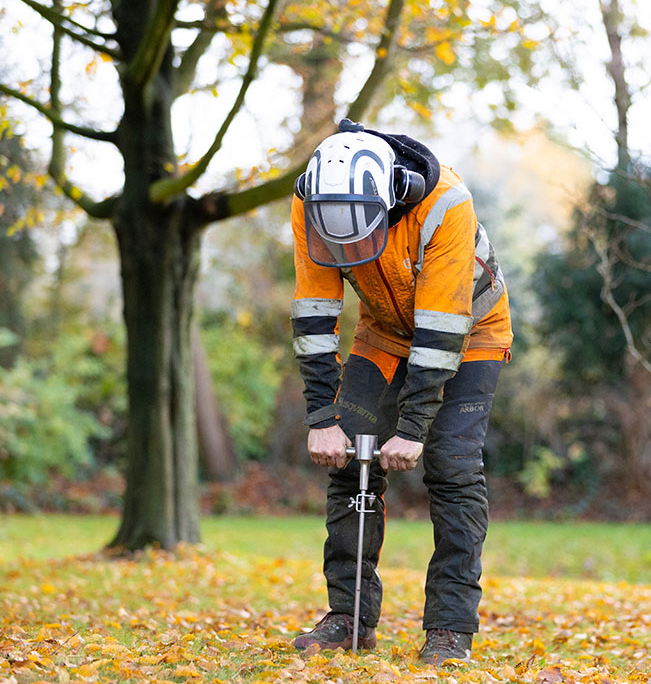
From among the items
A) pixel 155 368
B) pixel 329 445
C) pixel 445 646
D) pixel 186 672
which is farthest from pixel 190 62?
pixel 186 672

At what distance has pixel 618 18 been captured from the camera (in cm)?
1302

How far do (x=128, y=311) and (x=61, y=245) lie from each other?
12.9m

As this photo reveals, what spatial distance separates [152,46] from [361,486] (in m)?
5.26

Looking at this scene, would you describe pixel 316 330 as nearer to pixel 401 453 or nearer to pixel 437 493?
pixel 401 453

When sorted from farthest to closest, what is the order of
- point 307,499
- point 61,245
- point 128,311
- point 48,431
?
1. point 61,245
2. point 307,499
3. point 48,431
4. point 128,311

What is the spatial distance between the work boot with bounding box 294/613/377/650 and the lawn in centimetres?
8

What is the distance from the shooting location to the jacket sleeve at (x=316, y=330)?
3863mm

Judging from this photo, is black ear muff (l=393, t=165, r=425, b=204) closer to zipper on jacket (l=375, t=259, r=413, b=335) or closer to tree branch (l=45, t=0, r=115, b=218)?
zipper on jacket (l=375, t=259, r=413, b=335)

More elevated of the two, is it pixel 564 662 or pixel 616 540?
pixel 564 662

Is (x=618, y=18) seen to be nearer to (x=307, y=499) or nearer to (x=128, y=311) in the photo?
(x=128, y=311)

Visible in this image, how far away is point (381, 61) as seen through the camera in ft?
25.3

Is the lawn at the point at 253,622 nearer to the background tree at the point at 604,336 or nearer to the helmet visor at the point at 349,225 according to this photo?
the helmet visor at the point at 349,225

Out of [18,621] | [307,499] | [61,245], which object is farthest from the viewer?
[61,245]

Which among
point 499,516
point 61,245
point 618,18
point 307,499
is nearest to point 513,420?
point 499,516
